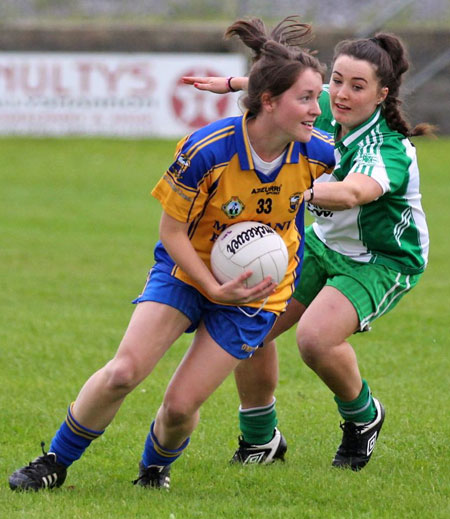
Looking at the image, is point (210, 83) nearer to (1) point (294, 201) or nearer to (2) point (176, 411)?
(1) point (294, 201)

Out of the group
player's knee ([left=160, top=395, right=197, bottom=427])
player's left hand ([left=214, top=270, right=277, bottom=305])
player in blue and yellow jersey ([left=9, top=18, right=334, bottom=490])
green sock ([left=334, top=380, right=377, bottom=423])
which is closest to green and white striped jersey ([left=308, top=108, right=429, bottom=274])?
player in blue and yellow jersey ([left=9, top=18, right=334, bottom=490])

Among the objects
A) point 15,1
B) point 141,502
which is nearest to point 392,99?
point 141,502

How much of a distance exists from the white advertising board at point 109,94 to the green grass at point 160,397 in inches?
242

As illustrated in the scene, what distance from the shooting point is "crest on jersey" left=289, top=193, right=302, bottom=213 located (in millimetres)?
4695

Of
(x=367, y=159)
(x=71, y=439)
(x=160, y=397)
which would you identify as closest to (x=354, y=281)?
(x=367, y=159)

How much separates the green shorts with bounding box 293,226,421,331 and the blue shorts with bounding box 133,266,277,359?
1.82ft

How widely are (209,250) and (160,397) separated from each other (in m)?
2.24

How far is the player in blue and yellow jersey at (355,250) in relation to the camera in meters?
5.01

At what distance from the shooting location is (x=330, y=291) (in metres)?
5.15

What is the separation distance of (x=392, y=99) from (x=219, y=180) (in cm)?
113

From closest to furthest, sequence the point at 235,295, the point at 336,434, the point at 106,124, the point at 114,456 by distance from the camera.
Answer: the point at 235,295 → the point at 114,456 → the point at 336,434 → the point at 106,124

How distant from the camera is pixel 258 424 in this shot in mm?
5422

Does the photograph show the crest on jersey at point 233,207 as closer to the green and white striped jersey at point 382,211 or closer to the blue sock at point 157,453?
the green and white striped jersey at point 382,211

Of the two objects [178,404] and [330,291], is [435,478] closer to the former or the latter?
Result: [330,291]
